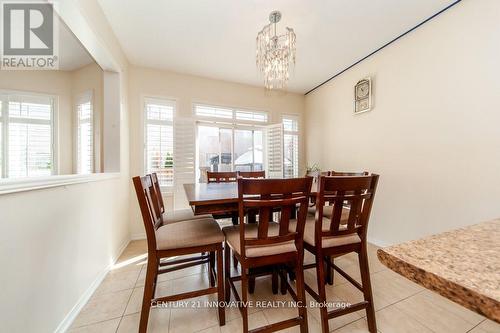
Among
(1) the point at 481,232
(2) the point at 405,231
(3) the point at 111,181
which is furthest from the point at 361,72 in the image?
(3) the point at 111,181

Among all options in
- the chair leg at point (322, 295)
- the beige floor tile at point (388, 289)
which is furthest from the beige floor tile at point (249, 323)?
the beige floor tile at point (388, 289)

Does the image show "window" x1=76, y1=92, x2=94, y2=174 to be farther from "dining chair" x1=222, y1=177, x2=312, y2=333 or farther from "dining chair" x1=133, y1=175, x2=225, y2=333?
"dining chair" x1=222, y1=177, x2=312, y2=333

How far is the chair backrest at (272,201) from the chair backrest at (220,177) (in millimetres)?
1435

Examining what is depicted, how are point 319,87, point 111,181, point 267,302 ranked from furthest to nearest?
point 319,87
point 111,181
point 267,302

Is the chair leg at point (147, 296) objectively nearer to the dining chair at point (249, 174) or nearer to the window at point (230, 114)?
the dining chair at point (249, 174)

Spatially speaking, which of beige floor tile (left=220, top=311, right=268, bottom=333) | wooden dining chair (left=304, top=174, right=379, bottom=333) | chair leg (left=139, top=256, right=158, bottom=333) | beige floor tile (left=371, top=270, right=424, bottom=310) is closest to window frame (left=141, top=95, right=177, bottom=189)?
chair leg (left=139, top=256, right=158, bottom=333)

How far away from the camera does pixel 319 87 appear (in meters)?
3.84

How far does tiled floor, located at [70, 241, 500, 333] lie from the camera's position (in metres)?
1.36

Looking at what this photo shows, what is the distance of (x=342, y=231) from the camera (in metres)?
1.31

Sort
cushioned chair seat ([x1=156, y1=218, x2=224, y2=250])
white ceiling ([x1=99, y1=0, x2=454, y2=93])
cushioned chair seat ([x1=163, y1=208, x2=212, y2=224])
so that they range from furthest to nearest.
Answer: white ceiling ([x1=99, y1=0, x2=454, y2=93]), cushioned chair seat ([x1=163, y1=208, x2=212, y2=224]), cushioned chair seat ([x1=156, y1=218, x2=224, y2=250])

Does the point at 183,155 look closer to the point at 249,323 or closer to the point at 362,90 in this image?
the point at 249,323

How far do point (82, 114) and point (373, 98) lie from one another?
431cm

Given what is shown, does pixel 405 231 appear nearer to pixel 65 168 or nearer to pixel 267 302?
pixel 267 302

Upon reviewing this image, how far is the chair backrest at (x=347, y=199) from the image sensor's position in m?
1.16
